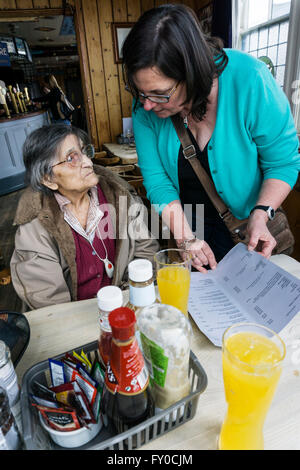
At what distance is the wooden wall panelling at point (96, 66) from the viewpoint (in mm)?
4219

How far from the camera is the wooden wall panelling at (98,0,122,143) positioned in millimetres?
4281

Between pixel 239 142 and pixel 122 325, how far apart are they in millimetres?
1012

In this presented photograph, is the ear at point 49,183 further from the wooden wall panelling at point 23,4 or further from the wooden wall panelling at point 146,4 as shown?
the wooden wall panelling at point 146,4

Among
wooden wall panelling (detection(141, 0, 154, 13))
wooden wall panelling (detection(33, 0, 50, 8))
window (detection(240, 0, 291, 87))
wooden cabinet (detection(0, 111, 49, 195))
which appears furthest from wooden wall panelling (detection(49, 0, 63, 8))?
window (detection(240, 0, 291, 87))

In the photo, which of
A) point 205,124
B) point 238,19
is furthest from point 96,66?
point 205,124

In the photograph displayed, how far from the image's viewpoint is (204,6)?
406cm

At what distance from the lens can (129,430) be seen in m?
0.51

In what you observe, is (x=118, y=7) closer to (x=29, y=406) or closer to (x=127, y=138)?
(x=127, y=138)

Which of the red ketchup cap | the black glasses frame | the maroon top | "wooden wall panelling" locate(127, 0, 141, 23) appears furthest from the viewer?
"wooden wall panelling" locate(127, 0, 141, 23)

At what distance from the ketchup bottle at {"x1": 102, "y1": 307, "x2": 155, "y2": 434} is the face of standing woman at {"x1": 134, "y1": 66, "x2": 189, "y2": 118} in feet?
2.73

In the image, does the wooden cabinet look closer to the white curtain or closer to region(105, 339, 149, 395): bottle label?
the white curtain

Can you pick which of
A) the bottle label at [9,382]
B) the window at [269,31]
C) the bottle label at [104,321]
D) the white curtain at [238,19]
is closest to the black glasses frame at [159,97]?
the bottle label at [104,321]
